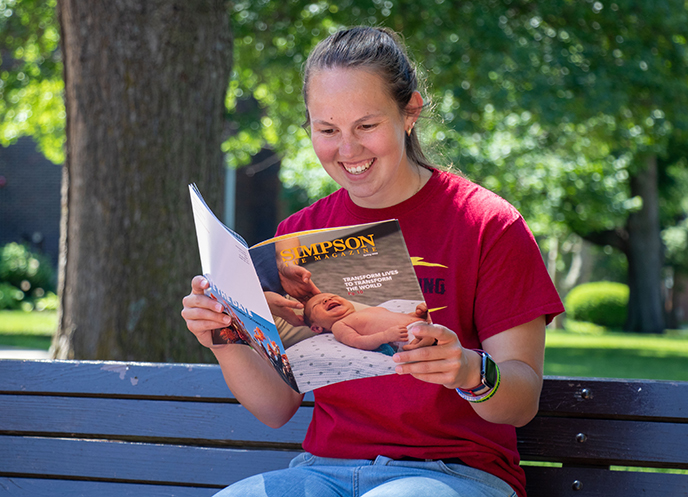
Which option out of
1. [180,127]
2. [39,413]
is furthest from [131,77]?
[39,413]

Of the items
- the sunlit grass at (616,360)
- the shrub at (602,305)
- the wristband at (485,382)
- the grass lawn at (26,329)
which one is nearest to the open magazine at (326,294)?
the wristband at (485,382)

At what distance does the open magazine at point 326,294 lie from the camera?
1455 millimetres

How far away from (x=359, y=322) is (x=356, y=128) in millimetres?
577

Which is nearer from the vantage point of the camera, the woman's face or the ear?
the woman's face

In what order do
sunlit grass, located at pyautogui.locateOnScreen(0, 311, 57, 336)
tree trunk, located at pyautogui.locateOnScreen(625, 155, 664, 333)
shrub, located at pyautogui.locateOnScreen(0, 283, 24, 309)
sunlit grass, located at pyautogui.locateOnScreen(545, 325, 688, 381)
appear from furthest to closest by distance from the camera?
1. tree trunk, located at pyautogui.locateOnScreen(625, 155, 664, 333)
2. shrub, located at pyautogui.locateOnScreen(0, 283, 24, 309)
3. sunlit grass, located at pyautogui.locateOnScreen(0, 311, 57, 336)
4. sunlit grass, located at pyautogui.locateOnScreen(545, 325, 688, 381)

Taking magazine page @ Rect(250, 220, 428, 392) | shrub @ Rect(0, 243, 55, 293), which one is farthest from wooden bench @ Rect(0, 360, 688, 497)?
shrub @ Rect(0, 243, 55, 293)

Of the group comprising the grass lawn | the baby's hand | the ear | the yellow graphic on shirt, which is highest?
the ear

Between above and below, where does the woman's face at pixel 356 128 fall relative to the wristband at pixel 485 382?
above

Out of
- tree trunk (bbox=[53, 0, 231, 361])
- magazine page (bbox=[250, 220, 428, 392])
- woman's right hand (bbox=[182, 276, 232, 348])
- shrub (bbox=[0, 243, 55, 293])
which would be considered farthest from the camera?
shrub (bbox=[0, 243, 55, 293])

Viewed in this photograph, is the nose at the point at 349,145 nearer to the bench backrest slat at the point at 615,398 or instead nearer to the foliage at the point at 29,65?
the bench backrest slat at the point at 615,398

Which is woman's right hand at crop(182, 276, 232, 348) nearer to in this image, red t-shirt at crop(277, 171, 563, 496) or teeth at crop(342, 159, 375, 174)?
red t-shirt at crop(277, 171, 563, 496)

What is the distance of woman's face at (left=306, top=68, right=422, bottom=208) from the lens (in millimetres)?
1874

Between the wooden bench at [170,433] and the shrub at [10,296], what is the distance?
14.8 meters

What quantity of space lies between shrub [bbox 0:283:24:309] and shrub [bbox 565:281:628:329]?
17.6 m
